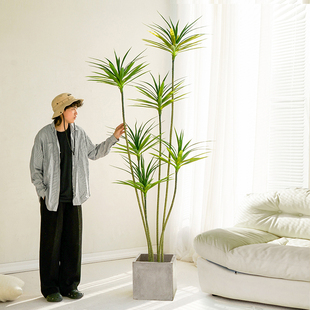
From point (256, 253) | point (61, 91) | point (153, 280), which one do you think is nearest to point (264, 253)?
point (256, 253)

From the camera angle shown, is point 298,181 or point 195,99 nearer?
point 298,181

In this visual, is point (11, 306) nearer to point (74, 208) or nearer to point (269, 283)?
point (74, 208)

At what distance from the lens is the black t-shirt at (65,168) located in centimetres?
296

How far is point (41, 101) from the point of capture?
3.83 metres

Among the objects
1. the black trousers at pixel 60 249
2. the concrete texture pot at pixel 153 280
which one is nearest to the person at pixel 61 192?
the black trousers at pixel 60 249

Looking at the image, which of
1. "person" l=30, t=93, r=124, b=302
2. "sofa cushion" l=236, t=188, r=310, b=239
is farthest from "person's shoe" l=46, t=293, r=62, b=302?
"sofa cushion" l=236, t=188, r=310, b=239

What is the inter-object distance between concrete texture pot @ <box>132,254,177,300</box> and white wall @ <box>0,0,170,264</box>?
130 centimetres

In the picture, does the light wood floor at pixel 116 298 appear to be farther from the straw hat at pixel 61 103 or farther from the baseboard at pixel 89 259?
the straw hat at pixel 61 103

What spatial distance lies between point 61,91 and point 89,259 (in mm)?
1672

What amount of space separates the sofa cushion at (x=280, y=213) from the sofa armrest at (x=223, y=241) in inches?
4.9

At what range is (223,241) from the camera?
2.83 meters

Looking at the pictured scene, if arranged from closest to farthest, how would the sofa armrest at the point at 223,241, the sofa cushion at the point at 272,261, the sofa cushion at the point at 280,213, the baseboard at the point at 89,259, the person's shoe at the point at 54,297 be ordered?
1. the sofa cushion at the point at 272,261
2. the sofa armrest at the point at 223,241
3. the person's shoe at the point at 54,297
4. the sofa cushion at the point at 280,213
5. the baseboard at the point at 89,259

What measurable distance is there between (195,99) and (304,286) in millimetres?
2117

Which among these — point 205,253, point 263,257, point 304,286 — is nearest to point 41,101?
point 205,253
